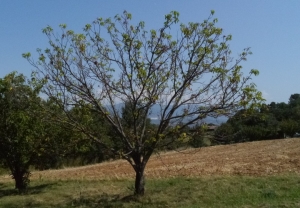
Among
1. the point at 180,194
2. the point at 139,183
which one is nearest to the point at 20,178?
the point at 139,183

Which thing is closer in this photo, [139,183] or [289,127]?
[139,183]

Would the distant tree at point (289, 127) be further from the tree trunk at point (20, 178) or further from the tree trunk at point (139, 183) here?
the tree trunk at point (139, 183)

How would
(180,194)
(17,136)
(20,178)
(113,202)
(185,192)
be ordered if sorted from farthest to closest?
(20,178), (17,136), (185,192), (180,194), (113,202)

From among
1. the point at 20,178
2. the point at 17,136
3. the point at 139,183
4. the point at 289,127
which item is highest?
the point at 289,127

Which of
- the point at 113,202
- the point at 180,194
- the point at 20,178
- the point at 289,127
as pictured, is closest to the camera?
the point at 113,202

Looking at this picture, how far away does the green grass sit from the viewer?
9.52m

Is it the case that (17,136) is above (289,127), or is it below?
below

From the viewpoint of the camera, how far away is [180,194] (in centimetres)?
1077

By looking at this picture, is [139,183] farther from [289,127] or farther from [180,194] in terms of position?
[289,127]

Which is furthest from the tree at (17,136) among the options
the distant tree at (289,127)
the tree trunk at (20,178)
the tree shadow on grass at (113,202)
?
the distant tree at (289,127)

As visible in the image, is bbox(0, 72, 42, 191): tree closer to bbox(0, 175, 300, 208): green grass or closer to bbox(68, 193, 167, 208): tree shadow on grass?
bbox(0, 175, 300, 208): green grass


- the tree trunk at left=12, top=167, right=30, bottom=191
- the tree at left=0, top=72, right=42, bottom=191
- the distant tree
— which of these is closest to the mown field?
the tree trunk at left=12, top=167, right=30, bottom=191

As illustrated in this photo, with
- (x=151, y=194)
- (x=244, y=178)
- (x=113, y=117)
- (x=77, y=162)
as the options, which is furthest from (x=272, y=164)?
(x=77, y=162)

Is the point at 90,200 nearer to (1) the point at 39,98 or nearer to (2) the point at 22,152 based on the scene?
(1) the point at 39,98
